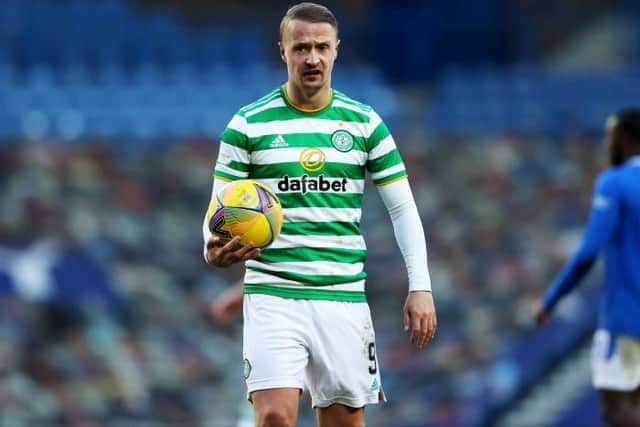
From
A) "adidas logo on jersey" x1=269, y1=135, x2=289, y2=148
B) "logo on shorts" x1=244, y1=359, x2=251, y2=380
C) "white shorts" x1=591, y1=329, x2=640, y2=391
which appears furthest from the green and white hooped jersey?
"white shorts" x1=591, y1=329, x2=640, y2=391

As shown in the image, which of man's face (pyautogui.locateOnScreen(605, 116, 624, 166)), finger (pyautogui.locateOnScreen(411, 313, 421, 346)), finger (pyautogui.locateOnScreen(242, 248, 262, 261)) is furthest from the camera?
man's face (pyautogui.locateOnScreen(605, 116, 624, 166))

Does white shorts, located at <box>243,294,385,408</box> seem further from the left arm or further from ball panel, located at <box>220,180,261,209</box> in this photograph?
ball panel, located at <box>220,180,261,209</box>

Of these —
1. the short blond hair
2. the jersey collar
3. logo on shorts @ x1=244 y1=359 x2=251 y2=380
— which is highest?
the short blond hair

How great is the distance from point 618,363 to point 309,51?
8.07ft

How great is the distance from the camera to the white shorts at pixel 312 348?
4.62m

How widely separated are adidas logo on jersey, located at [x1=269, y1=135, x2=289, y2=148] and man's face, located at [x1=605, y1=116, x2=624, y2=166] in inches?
88.2

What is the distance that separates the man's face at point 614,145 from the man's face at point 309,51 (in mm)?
2126

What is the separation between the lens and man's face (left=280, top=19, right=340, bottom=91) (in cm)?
462

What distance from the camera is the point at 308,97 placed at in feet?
15.5

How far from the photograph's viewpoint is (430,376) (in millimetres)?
9961

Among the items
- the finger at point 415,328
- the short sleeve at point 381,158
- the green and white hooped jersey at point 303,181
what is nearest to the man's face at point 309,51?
the green and white hooped jersey at point 303,181

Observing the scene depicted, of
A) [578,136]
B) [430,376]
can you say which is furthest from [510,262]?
[578,136]

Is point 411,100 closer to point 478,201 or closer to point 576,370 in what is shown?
point 478,201

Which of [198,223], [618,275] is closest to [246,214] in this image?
[618,275]
